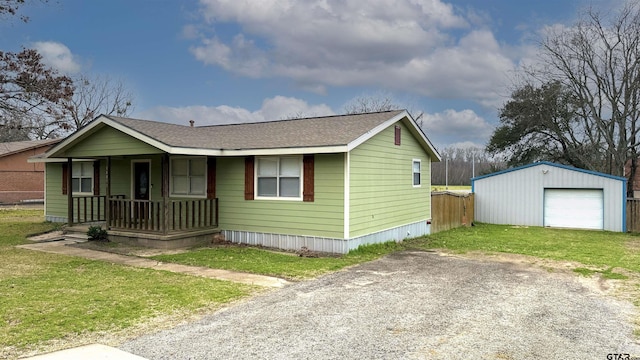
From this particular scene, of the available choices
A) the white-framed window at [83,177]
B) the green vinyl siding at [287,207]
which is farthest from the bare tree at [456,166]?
the green vinyl siding at [287,207]

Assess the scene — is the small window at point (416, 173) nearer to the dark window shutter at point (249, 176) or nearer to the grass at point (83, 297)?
the dark window shutter at point (249, 176)

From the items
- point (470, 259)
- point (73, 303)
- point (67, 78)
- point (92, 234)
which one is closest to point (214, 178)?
point (92, 234)

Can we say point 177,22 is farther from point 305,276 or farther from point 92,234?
point 305,276

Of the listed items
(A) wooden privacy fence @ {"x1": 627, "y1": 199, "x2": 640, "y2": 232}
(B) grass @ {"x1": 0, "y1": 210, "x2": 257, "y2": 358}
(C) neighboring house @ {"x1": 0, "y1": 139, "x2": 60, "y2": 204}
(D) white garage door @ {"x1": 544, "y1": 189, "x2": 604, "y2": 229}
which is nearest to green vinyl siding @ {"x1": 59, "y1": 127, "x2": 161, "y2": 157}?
(B) grass @ {"x1": 0, "y1": 210, "x2": 257, "y2": 358}

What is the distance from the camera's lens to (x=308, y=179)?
11070mm

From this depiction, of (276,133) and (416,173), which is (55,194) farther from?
(416,173)

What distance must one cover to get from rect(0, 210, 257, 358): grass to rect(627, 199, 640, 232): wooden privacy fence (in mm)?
16526

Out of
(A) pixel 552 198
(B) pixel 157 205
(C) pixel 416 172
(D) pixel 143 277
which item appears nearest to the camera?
(D) pixel 143 277

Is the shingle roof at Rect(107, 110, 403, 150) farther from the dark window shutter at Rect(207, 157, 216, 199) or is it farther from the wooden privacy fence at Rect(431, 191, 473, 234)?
the wooden privacy fence at Rect(431, 191, 473, 234)

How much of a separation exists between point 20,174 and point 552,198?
3251 cm

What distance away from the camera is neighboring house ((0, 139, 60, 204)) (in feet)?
94.3

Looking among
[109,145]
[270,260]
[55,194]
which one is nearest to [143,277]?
[270,260]

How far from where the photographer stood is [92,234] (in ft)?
40.2

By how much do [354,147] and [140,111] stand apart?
1471 inches
